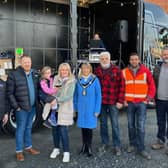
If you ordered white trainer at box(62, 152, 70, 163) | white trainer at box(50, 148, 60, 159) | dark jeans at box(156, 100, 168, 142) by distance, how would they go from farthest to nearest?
1. dark jeans at box(156, 100, 168, 142)
2. white trainer at box(50, 148, 60, 159)
3. white trainer at box(62, 152, 70, 163)

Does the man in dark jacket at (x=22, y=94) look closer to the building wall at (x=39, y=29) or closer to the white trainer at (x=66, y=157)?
the white trainer at (x=66, y=157)

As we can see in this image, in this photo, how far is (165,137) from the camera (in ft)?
18.6

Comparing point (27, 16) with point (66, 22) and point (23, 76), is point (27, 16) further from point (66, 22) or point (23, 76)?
point (23, 76)

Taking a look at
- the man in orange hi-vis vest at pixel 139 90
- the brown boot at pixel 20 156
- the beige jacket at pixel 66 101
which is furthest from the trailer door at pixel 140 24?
the brown boot at pixel 20 156

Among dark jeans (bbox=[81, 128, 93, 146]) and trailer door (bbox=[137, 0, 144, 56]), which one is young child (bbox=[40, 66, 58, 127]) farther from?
trailer door (bbox=[137, 0, 144, 56])

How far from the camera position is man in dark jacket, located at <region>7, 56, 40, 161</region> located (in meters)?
4.55

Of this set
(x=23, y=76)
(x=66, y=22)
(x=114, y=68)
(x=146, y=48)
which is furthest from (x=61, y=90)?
(x=66, y=22)

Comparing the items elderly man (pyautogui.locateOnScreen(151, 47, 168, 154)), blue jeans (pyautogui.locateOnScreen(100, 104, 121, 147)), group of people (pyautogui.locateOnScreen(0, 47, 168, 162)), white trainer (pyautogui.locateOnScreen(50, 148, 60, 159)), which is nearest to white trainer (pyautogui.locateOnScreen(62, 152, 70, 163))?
group of people (pyautogui.locateOnScreen(0, 47, 168, 162))

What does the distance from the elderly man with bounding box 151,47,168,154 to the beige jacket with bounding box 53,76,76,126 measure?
1.50 metres

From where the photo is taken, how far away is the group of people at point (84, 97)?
4.70 metres

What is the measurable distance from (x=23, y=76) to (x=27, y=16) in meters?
5.48

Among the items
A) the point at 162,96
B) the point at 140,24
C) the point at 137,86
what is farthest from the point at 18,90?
the point at 140,24

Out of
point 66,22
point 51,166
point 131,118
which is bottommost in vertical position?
point 51,166

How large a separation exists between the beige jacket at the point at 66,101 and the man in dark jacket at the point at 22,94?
410mm
